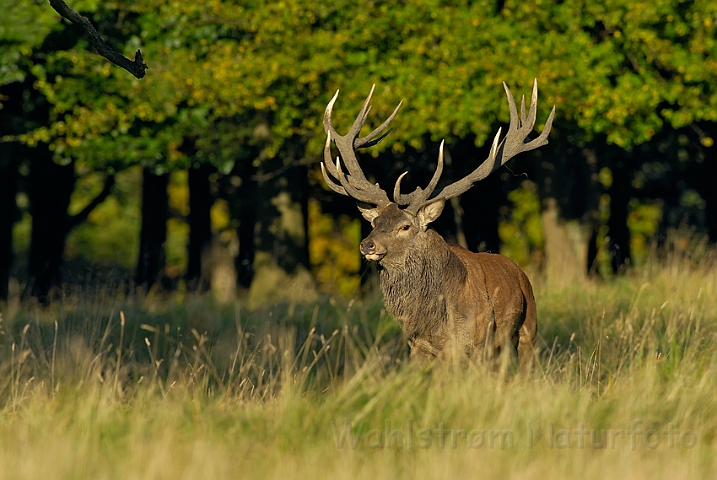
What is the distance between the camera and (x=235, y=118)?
15.6 metres

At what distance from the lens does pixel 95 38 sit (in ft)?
21.8

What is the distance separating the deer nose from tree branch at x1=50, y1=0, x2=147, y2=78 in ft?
6.23

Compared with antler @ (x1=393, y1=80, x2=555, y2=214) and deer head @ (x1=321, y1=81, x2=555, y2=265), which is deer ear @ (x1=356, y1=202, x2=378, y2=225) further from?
antler @ (x1=393, y1=80, x2=555, y2=214)

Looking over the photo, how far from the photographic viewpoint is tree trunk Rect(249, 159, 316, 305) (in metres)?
16.8

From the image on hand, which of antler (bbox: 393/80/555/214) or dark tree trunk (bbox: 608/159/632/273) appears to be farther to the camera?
dark tree trunk (bbox: 608/159/632/273)

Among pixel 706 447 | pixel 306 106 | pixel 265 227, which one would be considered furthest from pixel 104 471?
pixel 265 227

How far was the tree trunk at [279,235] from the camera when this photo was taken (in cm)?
1677

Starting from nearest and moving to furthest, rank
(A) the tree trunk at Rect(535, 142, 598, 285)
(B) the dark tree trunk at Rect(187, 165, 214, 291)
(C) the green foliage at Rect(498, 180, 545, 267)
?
(A) the tree trunk at Rect(535, 142, 598, 285)
(B) the dark tree trunk at Rect(187, 165, 214, 291)
(C) the green foliage at Rect(498, 180, 545, 267)

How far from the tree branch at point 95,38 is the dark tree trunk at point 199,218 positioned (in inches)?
471

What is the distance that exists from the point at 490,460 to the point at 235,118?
37.6ft

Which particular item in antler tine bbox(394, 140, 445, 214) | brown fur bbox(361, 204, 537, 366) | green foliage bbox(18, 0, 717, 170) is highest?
green foliage bbox(18, 0, 717, 170)

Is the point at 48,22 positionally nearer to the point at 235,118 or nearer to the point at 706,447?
the point at 235,118

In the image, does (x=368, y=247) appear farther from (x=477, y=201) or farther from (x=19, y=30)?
(x=477, y=201)

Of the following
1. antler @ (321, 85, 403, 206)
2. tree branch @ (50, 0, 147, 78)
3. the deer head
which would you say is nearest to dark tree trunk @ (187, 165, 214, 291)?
antler @ (321, 85, 403, 206)
